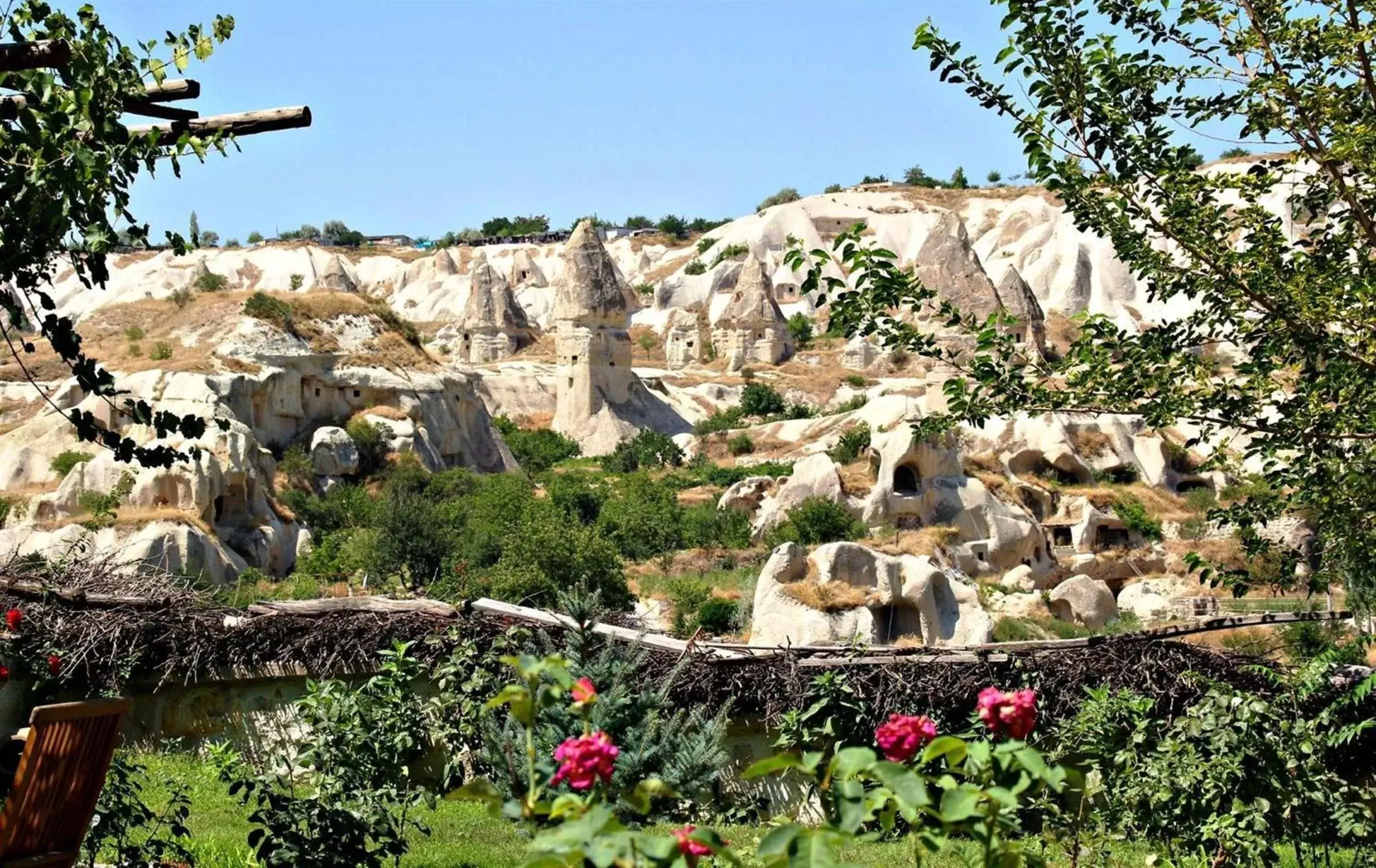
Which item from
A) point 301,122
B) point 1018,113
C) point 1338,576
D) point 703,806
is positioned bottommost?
point 703,806

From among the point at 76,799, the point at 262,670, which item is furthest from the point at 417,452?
the point at 76,799

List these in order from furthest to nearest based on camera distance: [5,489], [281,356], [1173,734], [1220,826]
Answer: [281,356] → [5,489] → [1173,734] → [1220,826]

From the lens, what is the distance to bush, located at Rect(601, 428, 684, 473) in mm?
35500

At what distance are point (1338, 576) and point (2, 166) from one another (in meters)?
5.25

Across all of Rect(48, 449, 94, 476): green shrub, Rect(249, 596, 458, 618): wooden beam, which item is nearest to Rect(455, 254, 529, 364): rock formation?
Rect(48, 449, 94, 476): green shrub

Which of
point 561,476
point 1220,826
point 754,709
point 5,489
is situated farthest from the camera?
point 561,476

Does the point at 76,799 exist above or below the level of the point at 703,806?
above

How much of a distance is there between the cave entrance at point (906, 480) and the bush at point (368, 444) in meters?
10.6

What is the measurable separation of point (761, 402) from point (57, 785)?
39.9 meters

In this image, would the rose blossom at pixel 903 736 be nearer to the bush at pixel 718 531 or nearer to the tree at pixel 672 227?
the bush at pixel 718 531

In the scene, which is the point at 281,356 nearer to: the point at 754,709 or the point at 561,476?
the point at 561,476

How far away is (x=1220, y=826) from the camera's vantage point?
13.7 feet

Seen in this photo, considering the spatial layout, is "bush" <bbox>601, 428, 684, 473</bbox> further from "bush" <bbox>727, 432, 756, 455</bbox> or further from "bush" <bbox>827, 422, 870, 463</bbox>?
"bush" <bbox>827, 422, 870, 463</bbox>

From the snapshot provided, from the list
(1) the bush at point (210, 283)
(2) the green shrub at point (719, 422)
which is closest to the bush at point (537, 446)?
(2) the green shrub at point (719, 422)
